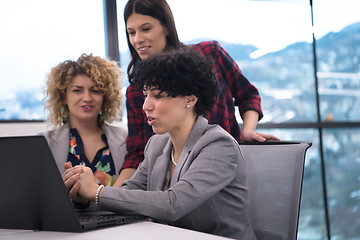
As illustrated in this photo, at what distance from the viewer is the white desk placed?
3.00 ft

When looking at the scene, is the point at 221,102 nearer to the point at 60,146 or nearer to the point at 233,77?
the point at 233,77

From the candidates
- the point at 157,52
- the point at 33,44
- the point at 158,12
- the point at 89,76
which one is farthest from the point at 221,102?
the point at 33,44

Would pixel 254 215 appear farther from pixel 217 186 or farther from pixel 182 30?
pixel 182 30

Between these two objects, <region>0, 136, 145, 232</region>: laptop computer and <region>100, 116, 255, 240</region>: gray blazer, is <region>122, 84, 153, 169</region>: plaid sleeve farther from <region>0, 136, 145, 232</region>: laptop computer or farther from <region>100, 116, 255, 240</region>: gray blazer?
<region>0, 136, 145, 232</region>: laptop computer

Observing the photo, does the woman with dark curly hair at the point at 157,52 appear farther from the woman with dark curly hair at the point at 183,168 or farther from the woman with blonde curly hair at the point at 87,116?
the woman with dark curly hair at the point at 183,168

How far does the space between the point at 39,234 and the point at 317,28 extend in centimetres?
350

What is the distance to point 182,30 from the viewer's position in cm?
348

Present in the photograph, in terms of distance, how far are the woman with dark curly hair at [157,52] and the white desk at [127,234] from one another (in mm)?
804

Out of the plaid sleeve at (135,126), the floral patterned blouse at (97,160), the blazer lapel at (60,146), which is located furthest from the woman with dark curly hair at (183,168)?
the blazer lapel at (60,146)

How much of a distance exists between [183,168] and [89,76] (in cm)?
115

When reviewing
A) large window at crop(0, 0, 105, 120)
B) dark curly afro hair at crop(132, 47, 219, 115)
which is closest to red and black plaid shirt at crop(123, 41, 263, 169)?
dark curly afro hair at crop(132, 47, 219, 115)

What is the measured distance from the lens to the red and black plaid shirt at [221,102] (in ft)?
6.40

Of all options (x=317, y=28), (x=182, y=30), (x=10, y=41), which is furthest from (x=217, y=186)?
(x=317, y=28)

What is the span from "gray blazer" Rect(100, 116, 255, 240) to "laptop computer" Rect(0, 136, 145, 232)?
0.27ft
